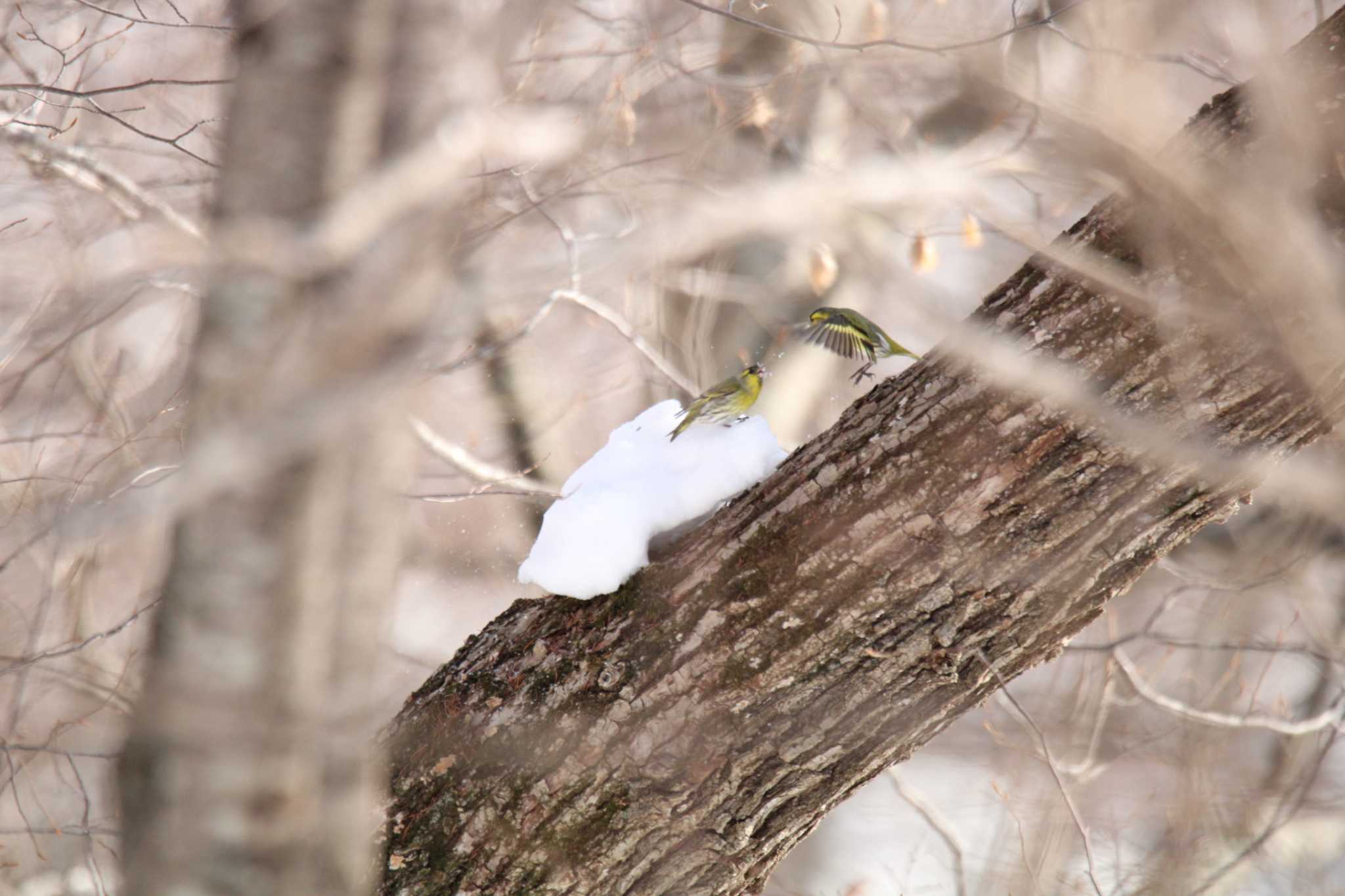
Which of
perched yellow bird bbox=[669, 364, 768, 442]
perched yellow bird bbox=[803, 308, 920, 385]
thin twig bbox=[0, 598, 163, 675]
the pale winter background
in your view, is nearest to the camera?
the pale winter background

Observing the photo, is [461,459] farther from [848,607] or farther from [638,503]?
[848,607]

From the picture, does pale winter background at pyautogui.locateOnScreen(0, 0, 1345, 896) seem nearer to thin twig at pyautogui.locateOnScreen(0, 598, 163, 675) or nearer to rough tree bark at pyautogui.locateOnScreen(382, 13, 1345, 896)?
thin twig at pyautogui.locateOnScreen(0, 598, 163, 675)

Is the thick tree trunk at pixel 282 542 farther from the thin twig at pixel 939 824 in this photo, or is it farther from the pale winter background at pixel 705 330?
the thin twig at pixel 939 824

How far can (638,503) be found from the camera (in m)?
2.04

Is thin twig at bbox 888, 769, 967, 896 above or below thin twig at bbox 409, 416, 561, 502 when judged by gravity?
below

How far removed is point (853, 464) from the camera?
1786mm

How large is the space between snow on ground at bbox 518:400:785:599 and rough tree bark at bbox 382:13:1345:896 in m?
0.06

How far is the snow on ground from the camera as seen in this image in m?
1.96

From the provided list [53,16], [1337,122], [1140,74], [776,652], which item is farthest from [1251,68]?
[53,16]

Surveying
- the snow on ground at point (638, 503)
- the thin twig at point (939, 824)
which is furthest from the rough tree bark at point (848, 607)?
the thin twig at point (939, 824)

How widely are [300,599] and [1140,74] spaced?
153cm

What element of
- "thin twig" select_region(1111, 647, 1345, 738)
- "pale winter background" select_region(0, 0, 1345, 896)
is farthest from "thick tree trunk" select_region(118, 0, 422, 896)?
"thin twig" select_region(1111, 647, 1345, 738)

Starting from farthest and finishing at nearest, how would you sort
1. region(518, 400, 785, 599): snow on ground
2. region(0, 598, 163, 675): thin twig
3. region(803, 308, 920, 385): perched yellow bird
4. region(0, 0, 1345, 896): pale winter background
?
region(803, 308, 920, 385): perched yellow bird, region(0, 598, 163, 675): thin twig, region(518, 400, 785, 599): snow on ground, region(0, 0, 1345, 896): pale winter background

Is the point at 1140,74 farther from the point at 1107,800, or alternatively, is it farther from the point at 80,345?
the point at 1107,800
